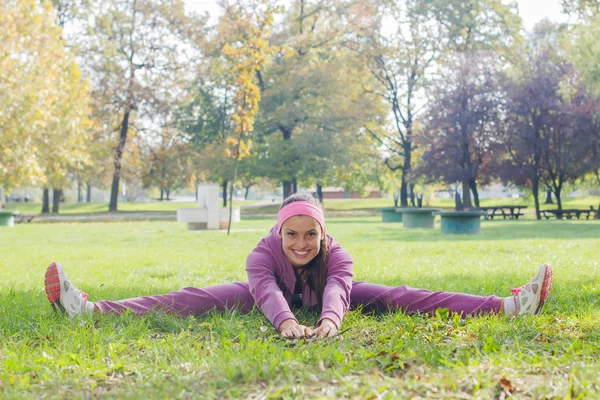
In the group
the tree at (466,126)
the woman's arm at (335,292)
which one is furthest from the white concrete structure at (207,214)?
the woman's arm at (335,292)

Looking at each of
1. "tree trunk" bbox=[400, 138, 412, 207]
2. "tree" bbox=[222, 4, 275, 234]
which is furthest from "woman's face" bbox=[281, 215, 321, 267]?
"tree trunk" bbox=[400, 138, 412, 207]

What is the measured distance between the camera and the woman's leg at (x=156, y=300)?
456 cm

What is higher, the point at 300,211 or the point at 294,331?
the point at 300,211

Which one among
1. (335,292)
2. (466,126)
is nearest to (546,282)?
(335,292)

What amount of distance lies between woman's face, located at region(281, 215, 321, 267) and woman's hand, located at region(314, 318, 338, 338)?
65 cm

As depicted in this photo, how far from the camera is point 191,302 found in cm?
500

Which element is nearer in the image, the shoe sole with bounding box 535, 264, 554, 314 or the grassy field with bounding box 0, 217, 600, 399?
the grassy field with bounding box 0, 217, 600, 399

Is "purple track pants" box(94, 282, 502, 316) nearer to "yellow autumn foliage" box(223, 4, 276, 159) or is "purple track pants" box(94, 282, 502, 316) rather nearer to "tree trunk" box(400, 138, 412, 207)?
"yellow autumn foliage" box(223, 4, 276, 159)

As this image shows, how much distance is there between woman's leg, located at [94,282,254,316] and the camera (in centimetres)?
480

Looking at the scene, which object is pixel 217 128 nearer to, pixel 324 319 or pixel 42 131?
pixel 42 131

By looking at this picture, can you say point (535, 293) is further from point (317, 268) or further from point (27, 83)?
point (27, 83)

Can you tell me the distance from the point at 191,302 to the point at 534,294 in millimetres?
2517

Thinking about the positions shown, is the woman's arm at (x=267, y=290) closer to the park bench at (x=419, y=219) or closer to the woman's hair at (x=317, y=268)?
the woman's hair at (x=317, y=268)

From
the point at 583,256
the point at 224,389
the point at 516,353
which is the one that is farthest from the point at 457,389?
the point at 583,256
